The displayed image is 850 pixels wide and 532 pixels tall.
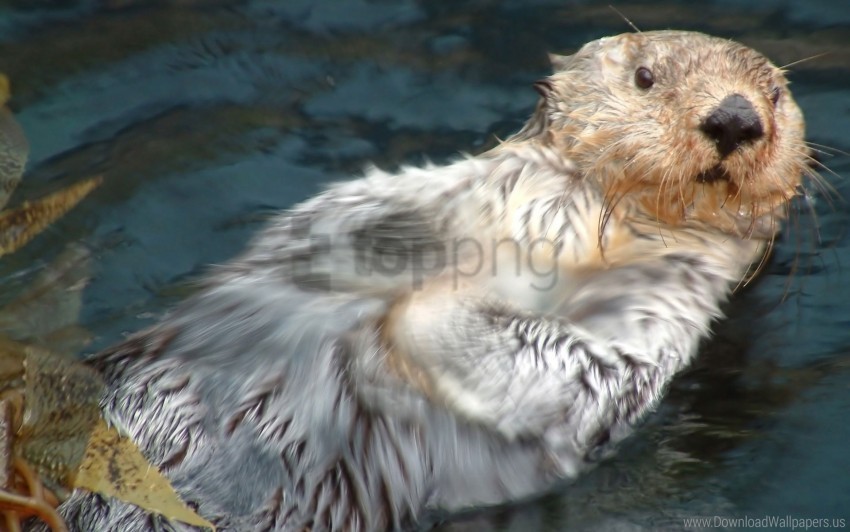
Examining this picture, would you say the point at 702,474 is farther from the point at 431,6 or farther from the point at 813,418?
the point at 431,6

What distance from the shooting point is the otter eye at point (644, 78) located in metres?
3.34

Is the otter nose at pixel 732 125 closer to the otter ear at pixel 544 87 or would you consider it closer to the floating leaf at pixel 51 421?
the otter ear at pixel 544 87

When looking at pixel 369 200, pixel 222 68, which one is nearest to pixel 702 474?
pixel 369 200

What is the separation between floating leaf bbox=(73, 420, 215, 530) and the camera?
260 centimetres

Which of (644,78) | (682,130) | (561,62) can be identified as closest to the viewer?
(682,130)

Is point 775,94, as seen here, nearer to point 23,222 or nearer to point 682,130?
point 682,130

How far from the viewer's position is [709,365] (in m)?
3.51

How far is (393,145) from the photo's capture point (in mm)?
4793

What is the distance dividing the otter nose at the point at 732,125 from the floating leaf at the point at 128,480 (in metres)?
1.62

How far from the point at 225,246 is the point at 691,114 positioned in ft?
Answer: 6.28
